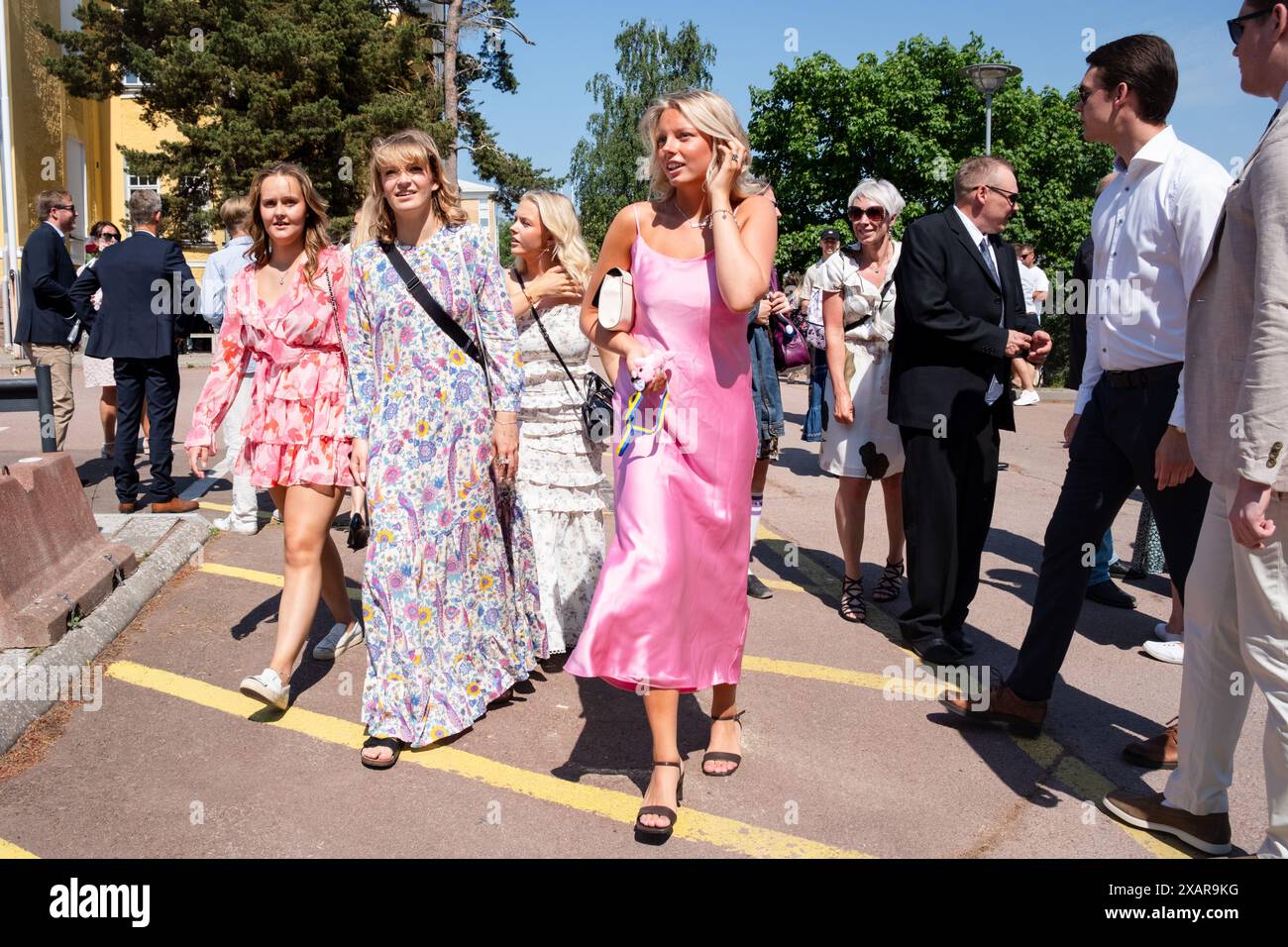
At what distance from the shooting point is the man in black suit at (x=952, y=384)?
4883 mm

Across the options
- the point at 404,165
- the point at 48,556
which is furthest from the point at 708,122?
the point at 48,556

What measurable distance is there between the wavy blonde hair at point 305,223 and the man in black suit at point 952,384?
8.53 feet

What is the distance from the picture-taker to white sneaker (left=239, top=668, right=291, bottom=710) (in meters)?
4.12

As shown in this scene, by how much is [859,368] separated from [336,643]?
3043 millimetres

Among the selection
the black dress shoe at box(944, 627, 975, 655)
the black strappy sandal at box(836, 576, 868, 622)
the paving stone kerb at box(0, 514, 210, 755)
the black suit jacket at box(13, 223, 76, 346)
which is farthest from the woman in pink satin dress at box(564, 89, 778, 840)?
the black suit jacket at box(13, 223, 76, 346)

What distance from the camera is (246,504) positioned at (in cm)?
730

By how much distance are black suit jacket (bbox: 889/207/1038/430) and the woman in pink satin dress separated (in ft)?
4.70

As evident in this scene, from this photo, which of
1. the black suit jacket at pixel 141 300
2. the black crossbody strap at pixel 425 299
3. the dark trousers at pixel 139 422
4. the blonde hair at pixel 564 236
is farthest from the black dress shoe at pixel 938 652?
the black suit jacket at pixel 141 300

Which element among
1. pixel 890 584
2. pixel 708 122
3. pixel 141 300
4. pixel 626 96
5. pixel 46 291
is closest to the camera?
pixel 708 122

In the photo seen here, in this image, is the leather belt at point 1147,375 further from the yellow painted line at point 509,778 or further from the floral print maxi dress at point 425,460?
the floral print maxi dress at point 425,460

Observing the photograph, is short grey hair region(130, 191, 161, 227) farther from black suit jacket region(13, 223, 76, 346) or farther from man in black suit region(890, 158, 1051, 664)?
man in black suit region(890, 158, 1051, 664)

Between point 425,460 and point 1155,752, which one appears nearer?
point 1155,752

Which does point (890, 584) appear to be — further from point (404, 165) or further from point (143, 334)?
point (143, 334)

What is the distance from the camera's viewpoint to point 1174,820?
329cm
